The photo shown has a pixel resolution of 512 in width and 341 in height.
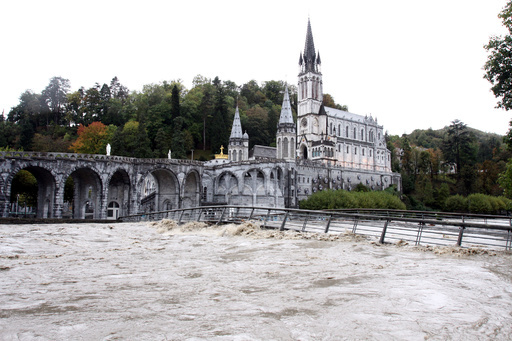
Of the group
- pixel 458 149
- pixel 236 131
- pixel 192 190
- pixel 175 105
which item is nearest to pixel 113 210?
pixel 192 190

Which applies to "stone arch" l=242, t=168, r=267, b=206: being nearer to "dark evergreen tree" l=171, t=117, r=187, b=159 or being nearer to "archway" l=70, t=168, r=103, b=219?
"dark evergreen tree" l=171, t=117, r=187, b=159

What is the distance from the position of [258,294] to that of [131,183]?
136 feet

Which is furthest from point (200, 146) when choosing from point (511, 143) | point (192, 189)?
point (511, 143)

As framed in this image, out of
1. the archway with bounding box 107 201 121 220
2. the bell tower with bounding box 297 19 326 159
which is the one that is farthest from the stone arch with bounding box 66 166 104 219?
the bell tower with bounding box 297 19 326 159

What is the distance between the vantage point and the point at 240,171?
180ft

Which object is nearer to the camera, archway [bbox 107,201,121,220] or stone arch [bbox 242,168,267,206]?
archway [bbox 107,201,121,220]

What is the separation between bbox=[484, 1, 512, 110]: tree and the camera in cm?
1943

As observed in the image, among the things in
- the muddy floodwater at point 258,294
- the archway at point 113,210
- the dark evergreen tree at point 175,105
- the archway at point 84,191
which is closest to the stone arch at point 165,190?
the archway at point 113,210

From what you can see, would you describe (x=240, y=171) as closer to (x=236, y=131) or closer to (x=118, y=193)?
(x=118, y=193)

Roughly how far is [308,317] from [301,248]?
6.17m

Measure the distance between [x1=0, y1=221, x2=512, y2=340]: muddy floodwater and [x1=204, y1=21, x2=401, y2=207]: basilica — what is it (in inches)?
1713

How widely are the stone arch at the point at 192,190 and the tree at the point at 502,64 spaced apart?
3875 cm

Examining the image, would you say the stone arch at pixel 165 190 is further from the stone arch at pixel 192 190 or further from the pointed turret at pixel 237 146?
the pointed turret at pixel 237 146

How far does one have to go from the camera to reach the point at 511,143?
21031 mm
